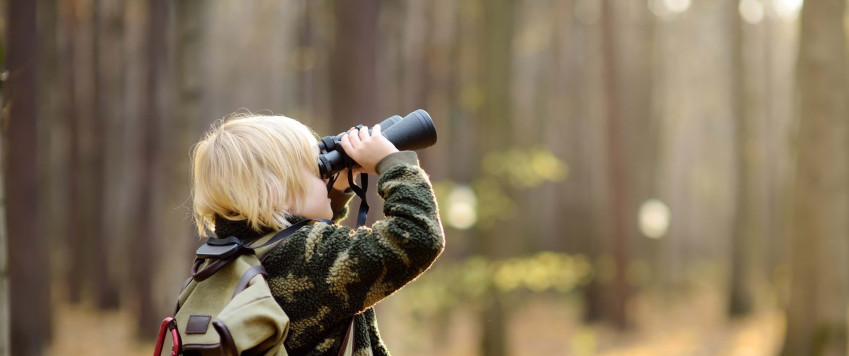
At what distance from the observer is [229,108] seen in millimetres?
12719

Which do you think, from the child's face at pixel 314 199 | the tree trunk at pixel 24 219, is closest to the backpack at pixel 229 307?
the child's face at pixel 314 199

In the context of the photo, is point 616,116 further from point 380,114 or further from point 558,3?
point 380,114

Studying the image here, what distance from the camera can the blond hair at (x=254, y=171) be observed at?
6.86ft

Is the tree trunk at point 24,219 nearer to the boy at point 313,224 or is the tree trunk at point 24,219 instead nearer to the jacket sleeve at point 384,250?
the boy at point 313,224

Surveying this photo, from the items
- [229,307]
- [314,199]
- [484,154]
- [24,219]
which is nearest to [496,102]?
[484,154]

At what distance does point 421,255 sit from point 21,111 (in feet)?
25.9

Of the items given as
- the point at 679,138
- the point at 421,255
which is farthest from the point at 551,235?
the point at 421,255

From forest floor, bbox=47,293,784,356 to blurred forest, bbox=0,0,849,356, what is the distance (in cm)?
9

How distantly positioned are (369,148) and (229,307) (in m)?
0.57

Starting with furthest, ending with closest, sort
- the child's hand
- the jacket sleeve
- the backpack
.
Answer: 1. the child's hand
2. the jacket sleeve
3. the backpack

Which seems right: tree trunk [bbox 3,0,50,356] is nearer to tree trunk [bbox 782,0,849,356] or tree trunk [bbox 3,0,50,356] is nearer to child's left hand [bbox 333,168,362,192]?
child's left hand [bbox 333,168,362,192]

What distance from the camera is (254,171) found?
6.89ft

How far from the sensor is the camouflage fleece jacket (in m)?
2.00

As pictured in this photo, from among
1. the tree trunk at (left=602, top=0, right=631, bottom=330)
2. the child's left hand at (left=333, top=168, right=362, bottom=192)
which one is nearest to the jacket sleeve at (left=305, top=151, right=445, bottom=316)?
the child's left hand at (left=333, top=168, right=362, bottom=192)
